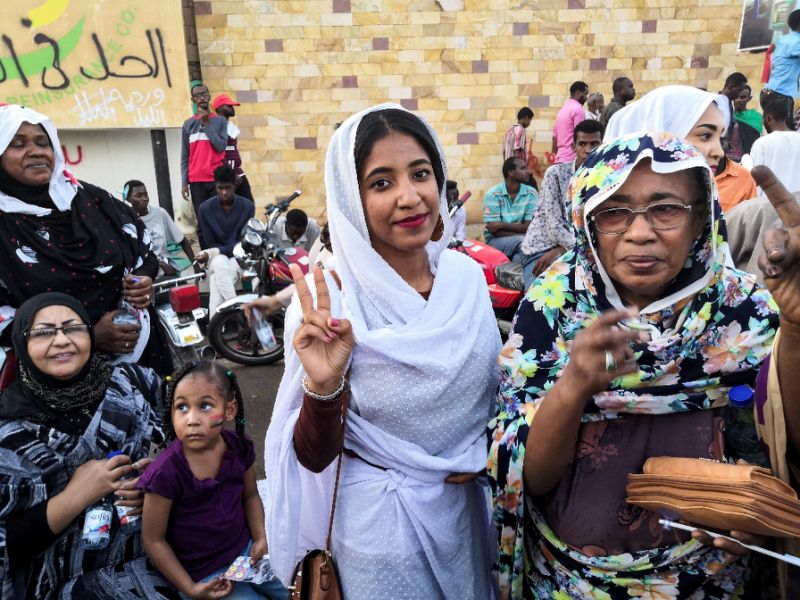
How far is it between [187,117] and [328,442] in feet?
26.3

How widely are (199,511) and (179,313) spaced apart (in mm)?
2712

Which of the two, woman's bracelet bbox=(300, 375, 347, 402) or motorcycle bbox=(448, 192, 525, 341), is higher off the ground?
woman's bracelet bbox=(300, 375, 347, 402)

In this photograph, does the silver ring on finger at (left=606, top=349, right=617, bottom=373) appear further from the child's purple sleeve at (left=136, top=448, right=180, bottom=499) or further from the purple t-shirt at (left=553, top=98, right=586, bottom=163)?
the purple t-shirt at (left=553, top=98, right=586, bottom=163)

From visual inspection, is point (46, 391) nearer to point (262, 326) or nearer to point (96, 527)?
point (96, 527)

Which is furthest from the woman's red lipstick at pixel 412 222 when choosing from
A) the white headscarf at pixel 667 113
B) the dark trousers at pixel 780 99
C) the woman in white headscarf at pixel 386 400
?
the dark trousers at pixel 780 99

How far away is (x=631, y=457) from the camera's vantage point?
4.80ft

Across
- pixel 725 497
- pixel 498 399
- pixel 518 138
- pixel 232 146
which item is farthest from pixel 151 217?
pixel 725 497

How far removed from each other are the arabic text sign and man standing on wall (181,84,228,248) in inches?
17.0

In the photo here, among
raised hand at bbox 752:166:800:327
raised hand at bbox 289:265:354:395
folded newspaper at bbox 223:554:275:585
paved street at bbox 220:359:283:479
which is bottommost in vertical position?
paved street at bbox 220:359:283:479

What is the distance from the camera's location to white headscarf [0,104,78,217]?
2.80 m

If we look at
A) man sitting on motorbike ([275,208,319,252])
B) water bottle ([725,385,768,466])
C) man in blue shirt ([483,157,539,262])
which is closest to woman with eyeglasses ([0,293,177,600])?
water bottle ([725,385,768,466])

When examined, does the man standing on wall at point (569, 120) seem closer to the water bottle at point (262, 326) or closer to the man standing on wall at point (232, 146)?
the man standing on wall at point (232, 146)

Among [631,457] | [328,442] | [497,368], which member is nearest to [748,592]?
Result: [631,457]

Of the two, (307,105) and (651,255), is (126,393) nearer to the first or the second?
(651,255)
